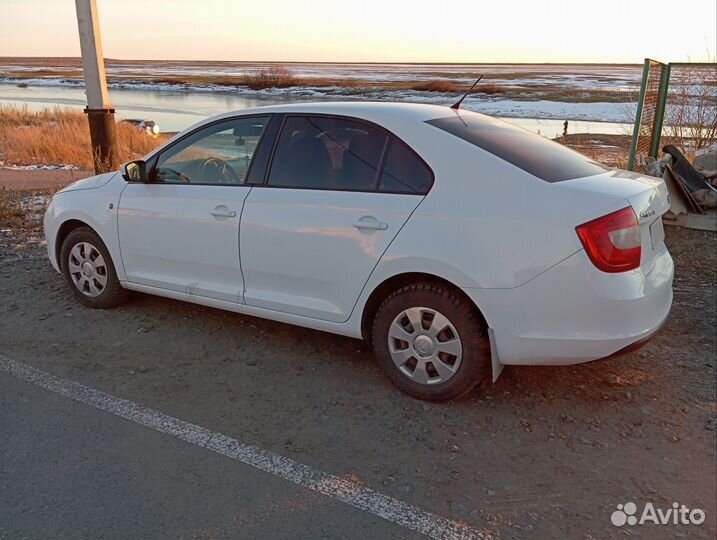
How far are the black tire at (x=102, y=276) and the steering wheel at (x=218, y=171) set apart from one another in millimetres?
1142

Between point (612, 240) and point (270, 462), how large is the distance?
2.08m

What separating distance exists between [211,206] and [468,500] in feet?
8.62

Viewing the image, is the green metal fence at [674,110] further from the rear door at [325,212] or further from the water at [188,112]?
the water at [188,112]

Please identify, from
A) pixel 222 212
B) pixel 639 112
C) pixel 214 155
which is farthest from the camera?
pixel 639 112

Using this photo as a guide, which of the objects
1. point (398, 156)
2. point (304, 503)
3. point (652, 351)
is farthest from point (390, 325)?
point (652, 351)

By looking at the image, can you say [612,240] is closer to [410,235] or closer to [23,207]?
[410,235]

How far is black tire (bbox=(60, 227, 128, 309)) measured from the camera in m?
5.24

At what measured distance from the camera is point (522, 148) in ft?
12.9

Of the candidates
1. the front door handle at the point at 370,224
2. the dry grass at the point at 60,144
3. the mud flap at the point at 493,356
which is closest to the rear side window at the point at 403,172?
the front door handle at the point at 370,224

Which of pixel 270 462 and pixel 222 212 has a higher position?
pixel 222 212

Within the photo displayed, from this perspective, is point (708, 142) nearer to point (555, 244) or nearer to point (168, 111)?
point (555, 244)

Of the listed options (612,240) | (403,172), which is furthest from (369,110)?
(612,240)

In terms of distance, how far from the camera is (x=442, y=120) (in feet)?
13.4

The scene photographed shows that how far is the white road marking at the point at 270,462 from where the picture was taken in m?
2.81
